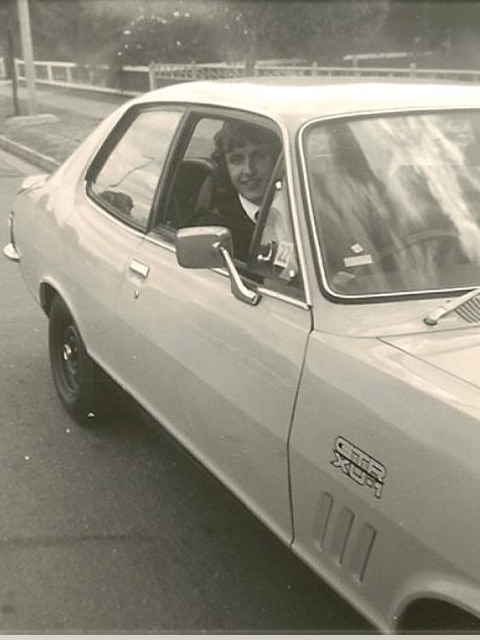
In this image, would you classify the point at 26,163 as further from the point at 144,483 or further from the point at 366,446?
the point at 366,446

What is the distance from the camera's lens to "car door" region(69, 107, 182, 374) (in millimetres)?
3512

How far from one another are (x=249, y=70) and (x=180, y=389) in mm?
19872

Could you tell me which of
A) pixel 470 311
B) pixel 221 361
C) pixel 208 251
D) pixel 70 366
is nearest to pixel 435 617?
pixel 470 311

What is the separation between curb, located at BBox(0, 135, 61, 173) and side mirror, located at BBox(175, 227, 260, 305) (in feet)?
30.9

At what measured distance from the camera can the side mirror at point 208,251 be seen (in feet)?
8.86

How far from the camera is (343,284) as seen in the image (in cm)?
248

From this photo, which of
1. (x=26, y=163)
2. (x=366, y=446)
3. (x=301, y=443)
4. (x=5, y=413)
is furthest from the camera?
(x=26, y=163)

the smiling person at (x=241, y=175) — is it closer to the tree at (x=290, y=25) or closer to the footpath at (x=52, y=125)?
the footpath at (x=52, y=125)

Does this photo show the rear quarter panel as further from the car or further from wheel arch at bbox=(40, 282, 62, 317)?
wheel arch at bbox=(40, 282, 62, 317)

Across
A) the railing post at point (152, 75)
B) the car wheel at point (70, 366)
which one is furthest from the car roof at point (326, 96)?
the railing post at point (152, 75)

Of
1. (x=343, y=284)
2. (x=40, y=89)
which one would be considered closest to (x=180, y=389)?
(x=343, y=284)

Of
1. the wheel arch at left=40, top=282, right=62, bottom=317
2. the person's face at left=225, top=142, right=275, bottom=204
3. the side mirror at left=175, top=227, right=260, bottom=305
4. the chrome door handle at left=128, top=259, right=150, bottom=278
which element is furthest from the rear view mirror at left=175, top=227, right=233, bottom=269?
the wheel arch at left=40, top=282, right=62, bottom=317

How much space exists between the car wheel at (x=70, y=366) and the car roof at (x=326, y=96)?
1.21 meters

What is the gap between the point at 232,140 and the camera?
319cm
